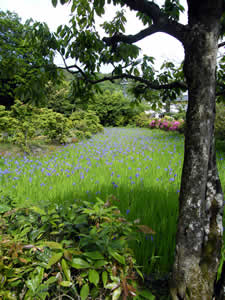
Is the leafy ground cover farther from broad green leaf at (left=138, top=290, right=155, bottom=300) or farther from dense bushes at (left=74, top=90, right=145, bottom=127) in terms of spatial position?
dense bushes at (left=74, top=90, right=145, bottom=127)

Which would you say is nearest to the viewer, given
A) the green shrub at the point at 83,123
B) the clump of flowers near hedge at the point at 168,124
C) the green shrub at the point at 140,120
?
the green shrub at the point at 83,123

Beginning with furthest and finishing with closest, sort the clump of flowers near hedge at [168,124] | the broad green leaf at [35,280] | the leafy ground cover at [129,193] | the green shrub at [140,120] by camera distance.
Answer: the green shrub at [140,120], the clump of flowers near hedge at [168,124], the leafy ground cover at [129,193], the broad green leaf at [35,280]

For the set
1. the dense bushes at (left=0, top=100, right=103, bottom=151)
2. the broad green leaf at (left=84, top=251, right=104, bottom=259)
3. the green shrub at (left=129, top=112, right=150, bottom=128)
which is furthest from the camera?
the green shrub at (left=129, top=112, right=150, bottom=128)

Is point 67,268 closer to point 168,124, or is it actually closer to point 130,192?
point 130,192

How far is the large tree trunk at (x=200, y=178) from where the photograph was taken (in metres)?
1.22

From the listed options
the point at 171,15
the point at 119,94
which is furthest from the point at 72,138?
the point at 119,94

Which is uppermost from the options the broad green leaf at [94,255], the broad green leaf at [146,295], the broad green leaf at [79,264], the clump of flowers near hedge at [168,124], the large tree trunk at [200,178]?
the clump of flowers near hedge at [168,124]

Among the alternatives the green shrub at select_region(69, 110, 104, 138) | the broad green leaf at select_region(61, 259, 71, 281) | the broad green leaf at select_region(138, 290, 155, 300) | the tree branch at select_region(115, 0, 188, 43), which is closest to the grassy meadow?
the broad green leaf at select_region(138, 290, 155, 300)

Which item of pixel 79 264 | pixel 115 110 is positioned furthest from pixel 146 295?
pixel 115 110

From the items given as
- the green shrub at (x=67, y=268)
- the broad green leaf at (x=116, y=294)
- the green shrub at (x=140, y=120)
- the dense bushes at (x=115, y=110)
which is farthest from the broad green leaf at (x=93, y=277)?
the dense bushes at (x=115, y=110)

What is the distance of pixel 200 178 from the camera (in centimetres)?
125

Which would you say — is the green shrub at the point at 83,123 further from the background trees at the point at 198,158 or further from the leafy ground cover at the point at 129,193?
the background trees at the point at 198,158

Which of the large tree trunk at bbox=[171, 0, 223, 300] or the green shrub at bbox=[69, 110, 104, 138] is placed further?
the green shrub at bbox=[69, 110, 104, 138]

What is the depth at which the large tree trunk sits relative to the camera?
48.1 inches
